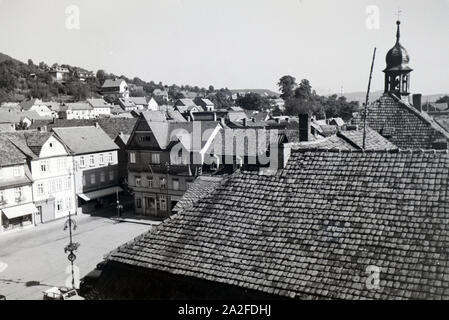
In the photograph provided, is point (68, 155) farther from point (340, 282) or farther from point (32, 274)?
point (340, 282)

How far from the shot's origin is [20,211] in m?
41.5

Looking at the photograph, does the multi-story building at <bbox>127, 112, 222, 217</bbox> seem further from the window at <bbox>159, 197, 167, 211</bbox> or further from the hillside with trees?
the hillside with trees

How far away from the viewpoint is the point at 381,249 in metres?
9.91

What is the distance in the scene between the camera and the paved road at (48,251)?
28644mm

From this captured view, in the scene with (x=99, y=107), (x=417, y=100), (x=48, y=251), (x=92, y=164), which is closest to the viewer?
(x=417, y=100)

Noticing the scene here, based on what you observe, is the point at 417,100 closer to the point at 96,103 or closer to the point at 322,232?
the point at 322,232

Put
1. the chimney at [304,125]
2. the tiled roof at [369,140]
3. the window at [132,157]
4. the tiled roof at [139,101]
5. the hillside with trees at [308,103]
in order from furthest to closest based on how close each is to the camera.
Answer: the tiled roof at [139,101]
the hillside with trees at [308,103]
the window at [132,157]
the chimney at [304,125]
the tiled roof at [369,140]

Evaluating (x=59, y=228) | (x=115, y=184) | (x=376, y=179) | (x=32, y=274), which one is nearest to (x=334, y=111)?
(x=115, y=184)

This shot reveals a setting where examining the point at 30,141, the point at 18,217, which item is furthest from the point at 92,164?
the point at 18,217

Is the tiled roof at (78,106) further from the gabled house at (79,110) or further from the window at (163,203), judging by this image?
the window at (163,203)

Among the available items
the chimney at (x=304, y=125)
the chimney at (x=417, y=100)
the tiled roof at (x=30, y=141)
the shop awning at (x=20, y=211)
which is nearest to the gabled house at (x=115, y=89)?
the tiled roof at (x=30, y=141)

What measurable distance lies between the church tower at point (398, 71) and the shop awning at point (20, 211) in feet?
116

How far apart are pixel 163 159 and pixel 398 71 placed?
2488 centimetres

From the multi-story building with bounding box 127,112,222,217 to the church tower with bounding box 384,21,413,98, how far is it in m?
18.4
